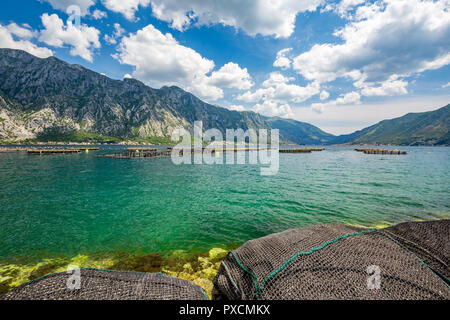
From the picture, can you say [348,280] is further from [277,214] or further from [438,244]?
[277,214]

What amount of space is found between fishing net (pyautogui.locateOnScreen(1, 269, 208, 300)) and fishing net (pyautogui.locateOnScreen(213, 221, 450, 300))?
4.85ft

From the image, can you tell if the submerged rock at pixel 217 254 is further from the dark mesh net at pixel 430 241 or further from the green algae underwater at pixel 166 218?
the dark mesh net at pixel 430 241

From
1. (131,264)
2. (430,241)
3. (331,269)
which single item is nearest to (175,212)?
(131,264)

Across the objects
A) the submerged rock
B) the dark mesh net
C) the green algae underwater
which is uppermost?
the dark mesh net

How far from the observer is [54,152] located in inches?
3610

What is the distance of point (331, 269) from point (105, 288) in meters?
5.14

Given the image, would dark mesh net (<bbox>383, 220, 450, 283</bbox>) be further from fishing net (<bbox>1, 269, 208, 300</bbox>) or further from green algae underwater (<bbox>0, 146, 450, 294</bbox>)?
green algae underwater (<bbox>0, 146, 450, 294</bbox>)

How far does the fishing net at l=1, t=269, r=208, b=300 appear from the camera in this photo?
3391mm

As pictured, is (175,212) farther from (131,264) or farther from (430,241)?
(430,241)

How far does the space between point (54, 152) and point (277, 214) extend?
118m

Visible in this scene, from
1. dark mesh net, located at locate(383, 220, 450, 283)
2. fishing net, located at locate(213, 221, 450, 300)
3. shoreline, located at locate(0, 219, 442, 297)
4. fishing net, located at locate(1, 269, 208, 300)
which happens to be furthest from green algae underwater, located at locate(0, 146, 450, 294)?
→ dark mesh net, located at locate(383, 220, 450, 283)

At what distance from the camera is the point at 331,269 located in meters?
4.51

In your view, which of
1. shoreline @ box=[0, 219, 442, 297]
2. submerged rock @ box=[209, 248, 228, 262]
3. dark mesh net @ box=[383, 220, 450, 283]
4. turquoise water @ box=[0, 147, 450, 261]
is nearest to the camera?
dark mesh net @ box=[383, 220, 450, 283]
